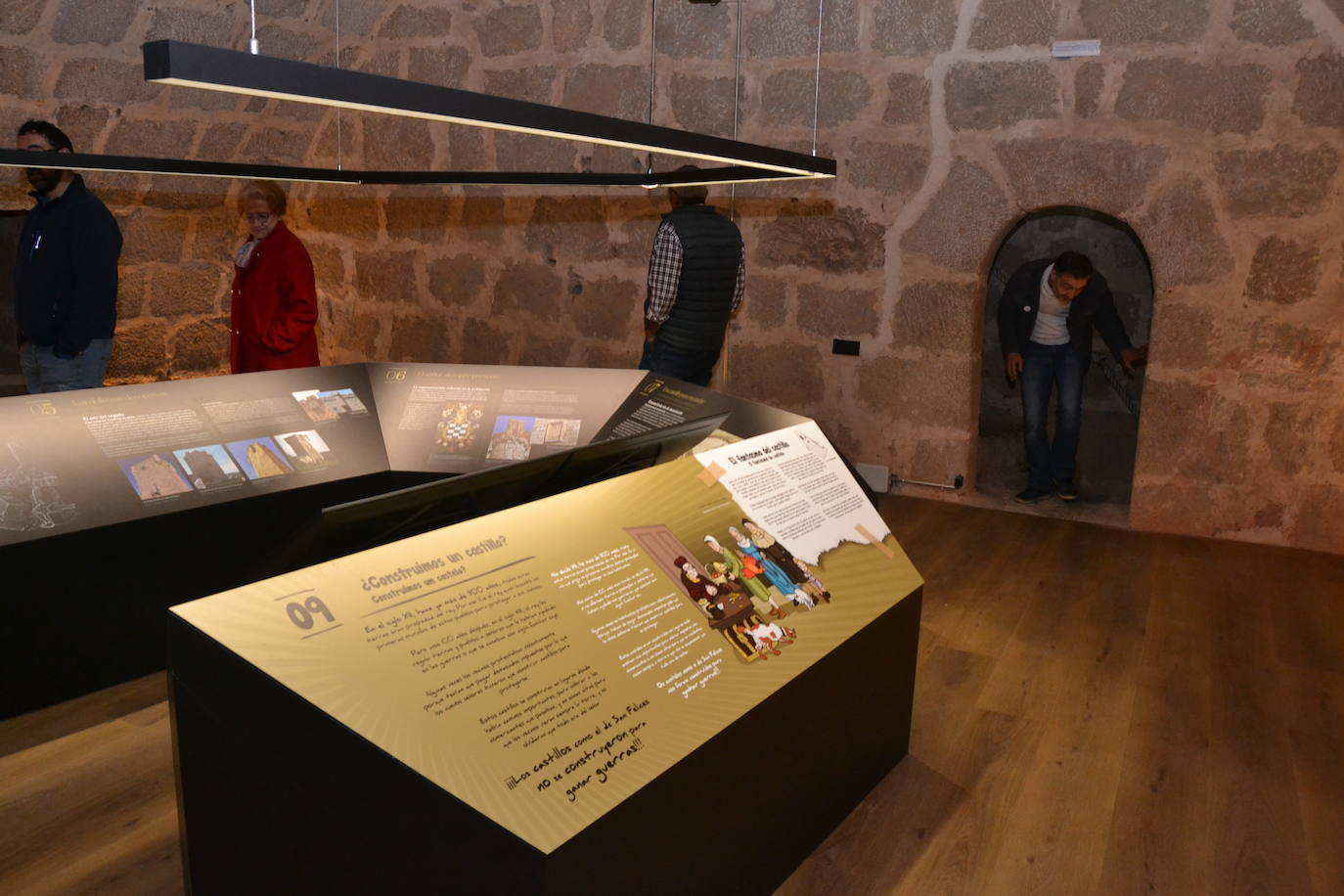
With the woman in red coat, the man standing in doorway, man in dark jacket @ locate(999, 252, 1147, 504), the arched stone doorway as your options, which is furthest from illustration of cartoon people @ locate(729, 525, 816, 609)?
the arched stone doorway

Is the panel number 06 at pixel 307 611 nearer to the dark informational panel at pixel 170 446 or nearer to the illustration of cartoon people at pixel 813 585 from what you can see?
the illustration of cartoon people at pixel 813 585

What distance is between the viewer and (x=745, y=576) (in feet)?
7.45

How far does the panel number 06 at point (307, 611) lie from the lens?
164 cm

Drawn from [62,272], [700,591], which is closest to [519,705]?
[700,591]

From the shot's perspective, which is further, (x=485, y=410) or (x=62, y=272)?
(x=62, y=272)

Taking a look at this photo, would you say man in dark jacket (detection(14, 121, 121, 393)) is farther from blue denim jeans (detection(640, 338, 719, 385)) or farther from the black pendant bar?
blue denim jeans (detection(640, 338, 719, 385))

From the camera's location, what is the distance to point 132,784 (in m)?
2.68

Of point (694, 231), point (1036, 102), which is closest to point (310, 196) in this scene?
point (694, 231)

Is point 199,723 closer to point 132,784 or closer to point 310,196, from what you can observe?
point 132,784

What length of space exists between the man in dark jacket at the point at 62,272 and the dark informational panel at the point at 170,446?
1.27 meters

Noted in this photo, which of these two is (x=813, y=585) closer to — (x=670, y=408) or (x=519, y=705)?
(x=519, y=705)

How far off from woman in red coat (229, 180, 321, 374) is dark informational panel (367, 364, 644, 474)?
1.09 metres

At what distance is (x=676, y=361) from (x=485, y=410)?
1.25m

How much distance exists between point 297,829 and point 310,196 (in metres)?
6.39
